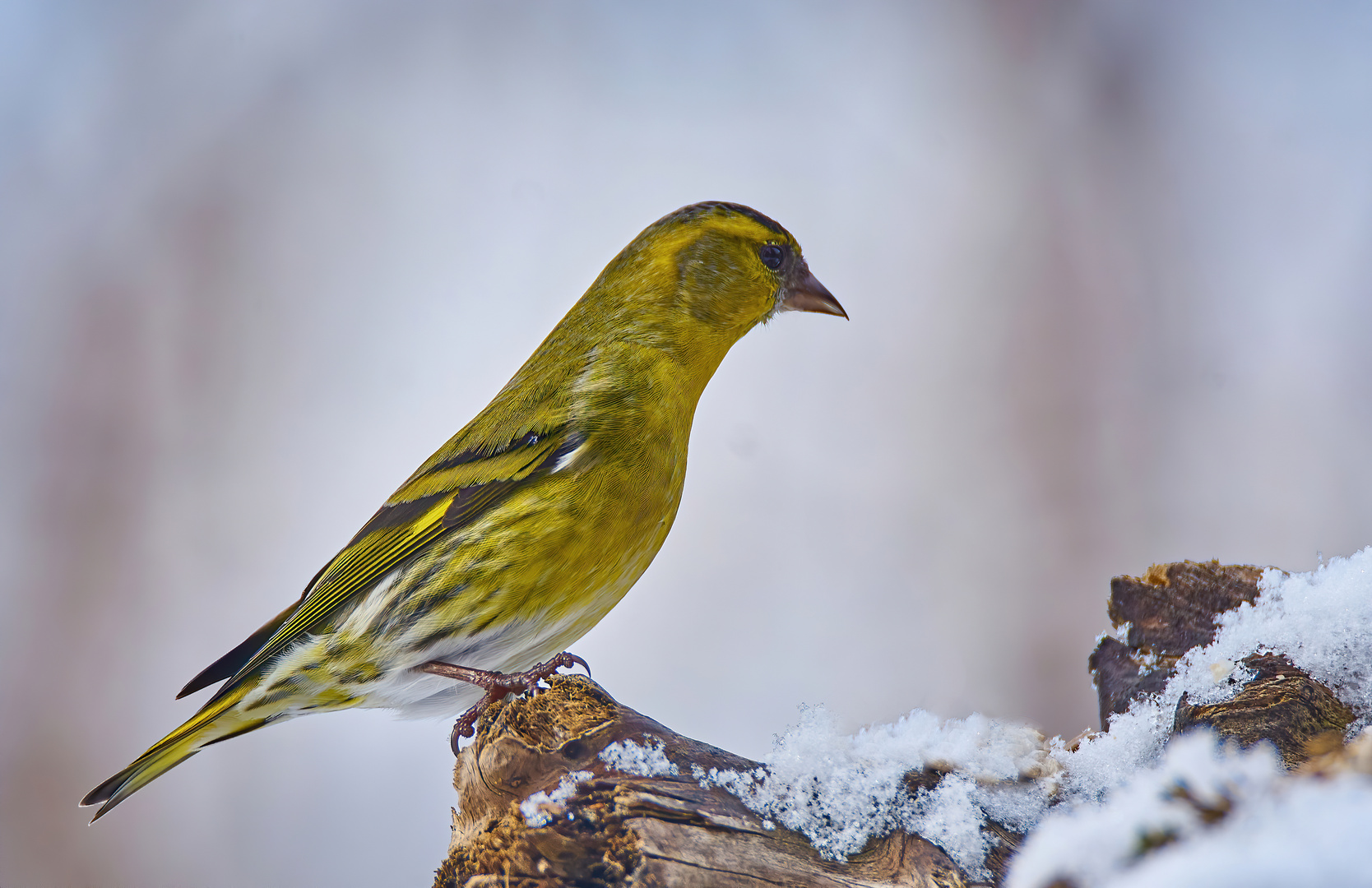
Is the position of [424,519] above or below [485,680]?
above

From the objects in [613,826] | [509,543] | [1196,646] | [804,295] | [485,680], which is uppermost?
[804,295]

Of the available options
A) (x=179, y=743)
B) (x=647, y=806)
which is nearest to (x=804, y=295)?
(x=647, y=806)

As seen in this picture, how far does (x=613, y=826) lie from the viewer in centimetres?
72

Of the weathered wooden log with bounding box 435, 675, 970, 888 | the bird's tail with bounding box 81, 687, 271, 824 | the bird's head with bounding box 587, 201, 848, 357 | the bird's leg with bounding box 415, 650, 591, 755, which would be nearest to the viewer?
the weathered wooden log with bounding box 435, 675, 970, 888

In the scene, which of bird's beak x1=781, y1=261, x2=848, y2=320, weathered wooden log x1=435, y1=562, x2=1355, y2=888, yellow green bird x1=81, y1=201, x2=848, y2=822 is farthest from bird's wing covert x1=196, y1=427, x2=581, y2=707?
bird's beak x1=781, y1=261, x2=848, y2=320

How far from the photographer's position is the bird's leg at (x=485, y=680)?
39.8 inches

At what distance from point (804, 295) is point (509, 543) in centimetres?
65

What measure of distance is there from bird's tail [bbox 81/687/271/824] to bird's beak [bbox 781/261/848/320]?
0.97 m

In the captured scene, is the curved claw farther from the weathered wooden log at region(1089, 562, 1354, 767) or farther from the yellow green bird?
the weathered wooden log at region(1089, 562, 1354, 767)

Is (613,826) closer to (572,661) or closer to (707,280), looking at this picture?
(572,661)

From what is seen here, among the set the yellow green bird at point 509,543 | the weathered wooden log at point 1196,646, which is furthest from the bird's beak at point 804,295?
the weathered wooden log at point 1196,646

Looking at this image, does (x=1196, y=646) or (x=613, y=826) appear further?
(x=1196, y=646)

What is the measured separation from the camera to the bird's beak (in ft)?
4.57

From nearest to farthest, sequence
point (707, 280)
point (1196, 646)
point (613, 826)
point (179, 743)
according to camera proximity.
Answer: point (613, 826)
point (1196, 646)
point (179, 743)
point (707, 280)
